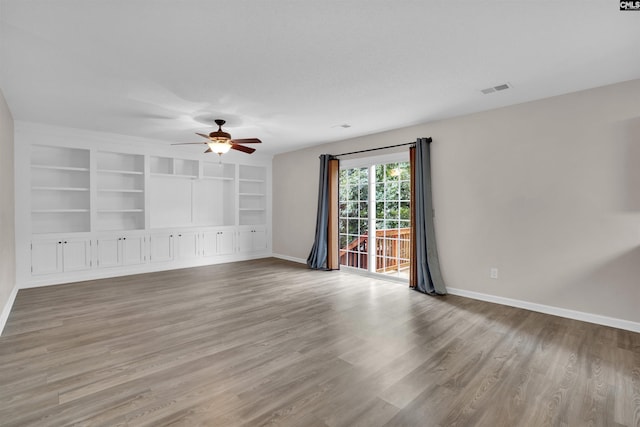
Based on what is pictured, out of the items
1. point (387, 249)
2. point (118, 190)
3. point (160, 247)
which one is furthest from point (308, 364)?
point (118, 190)

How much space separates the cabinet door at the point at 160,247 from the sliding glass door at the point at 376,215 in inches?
142

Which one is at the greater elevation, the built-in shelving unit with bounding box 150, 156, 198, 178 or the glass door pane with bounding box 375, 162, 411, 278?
the built-in shelving unit with bounding box 150, 156, 198, 178

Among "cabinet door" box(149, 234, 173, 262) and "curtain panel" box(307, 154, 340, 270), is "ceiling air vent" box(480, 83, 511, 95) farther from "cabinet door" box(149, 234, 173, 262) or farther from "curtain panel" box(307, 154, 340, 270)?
"cabinet door" box(149, 234, 173, 262)

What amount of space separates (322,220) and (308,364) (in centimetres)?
397

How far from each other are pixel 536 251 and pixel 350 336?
263 cm

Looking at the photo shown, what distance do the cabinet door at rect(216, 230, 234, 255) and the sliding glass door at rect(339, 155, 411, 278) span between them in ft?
9.03

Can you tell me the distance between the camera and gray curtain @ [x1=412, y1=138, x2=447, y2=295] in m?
4.60

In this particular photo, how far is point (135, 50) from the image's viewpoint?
2.55 m

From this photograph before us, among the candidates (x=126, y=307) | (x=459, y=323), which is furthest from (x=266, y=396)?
(x=126, y=307)

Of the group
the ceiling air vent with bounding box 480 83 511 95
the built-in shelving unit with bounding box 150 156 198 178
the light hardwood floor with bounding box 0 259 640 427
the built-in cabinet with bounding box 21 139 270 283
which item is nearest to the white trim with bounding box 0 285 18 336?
the light hardwood floor with bounding box 0 259 640 427

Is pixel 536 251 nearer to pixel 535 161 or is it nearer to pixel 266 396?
pixel 535 161

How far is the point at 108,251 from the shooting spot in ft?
18.2

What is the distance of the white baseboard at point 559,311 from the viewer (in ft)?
10.5

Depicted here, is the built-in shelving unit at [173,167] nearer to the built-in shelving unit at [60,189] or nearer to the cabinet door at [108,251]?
the built-in shelving unit at [60,189]
